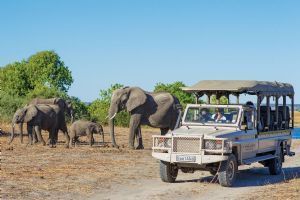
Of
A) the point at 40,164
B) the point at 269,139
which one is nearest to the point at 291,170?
the point at 269,139

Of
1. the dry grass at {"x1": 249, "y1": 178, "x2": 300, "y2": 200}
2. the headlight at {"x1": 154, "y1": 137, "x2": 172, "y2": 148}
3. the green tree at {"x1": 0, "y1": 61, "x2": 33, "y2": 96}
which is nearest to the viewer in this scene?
the dry grass at {"x1": 249, "y1": 178, "x2": 300, "y2": 200}

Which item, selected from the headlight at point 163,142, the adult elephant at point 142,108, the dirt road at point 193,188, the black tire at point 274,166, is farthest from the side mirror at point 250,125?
the adult elephant at point 142,108

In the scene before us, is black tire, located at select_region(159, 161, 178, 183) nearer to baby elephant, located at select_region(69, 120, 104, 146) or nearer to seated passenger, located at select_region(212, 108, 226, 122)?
seated passenger, located at select_region(212, 108, 226, 122)

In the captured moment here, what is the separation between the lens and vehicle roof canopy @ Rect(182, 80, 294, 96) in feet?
57.0

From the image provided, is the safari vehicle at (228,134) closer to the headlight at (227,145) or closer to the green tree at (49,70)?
the headlight at (227,145)

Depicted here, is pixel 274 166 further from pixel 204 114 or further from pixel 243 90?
pixel 204 114

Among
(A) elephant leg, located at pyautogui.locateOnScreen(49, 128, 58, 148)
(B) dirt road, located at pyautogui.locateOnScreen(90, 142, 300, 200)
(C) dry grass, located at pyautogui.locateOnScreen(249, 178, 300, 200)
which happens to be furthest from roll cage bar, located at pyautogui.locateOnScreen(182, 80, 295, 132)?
(A) elephant leg, located at pyautogui.locateOnScreen(49, 128, 58, 148)

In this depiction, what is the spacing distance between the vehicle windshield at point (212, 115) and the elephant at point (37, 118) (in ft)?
34.9

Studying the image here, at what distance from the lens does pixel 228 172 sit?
1553 cm

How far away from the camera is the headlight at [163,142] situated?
1574 centimetres

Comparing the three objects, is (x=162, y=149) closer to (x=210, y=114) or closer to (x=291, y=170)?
(x=210, y=114)

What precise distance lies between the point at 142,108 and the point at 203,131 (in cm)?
1062

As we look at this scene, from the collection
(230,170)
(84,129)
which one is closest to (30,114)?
(84,129)

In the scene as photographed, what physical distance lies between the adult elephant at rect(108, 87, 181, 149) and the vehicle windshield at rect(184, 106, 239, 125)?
8.89 m
